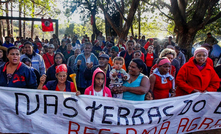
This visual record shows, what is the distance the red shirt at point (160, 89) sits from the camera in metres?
3.50

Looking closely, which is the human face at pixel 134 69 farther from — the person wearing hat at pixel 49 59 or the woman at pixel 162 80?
the person wearing hat at pixel 49 59

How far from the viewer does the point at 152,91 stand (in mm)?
3566

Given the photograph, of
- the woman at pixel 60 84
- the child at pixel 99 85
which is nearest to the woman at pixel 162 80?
the child at pixel 99 85

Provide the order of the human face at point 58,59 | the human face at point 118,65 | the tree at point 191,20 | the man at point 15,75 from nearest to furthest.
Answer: the man at point 15,75, the human face at point 118,65, the human face at point 58,59, the tree at point 191,20

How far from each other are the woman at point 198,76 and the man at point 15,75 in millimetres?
2713

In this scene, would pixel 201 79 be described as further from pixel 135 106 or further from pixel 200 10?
pixel 200 10

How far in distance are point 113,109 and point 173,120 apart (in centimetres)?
108

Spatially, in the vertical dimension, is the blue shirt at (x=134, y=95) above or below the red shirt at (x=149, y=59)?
below

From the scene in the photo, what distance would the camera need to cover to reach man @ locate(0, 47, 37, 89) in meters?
3.27

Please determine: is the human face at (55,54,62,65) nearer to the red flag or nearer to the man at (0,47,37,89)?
the man at (0,47,37,89)

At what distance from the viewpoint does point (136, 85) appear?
3227 millimetres

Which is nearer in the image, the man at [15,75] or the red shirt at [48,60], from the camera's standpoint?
the man at [15,75]

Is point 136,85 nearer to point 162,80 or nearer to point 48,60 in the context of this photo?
point 162,80

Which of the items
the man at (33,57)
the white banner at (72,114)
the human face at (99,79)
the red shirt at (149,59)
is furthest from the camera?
the red shirt at (149,59)
